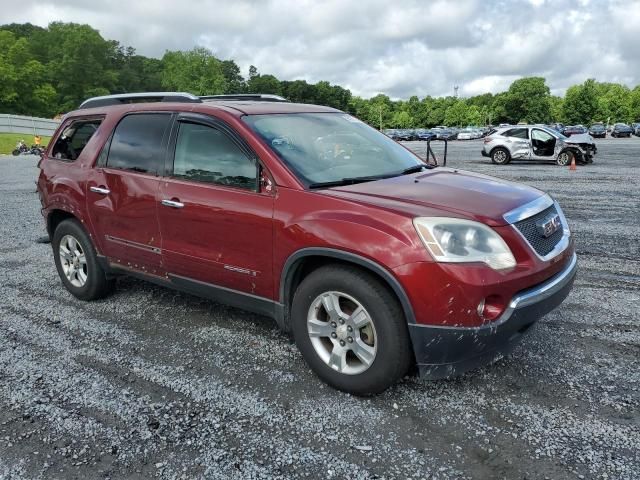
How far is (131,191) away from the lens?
170 inches

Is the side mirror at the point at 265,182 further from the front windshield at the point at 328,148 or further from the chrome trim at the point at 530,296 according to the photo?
the chrome trim at the point at 530,296

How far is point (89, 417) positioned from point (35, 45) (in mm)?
114697

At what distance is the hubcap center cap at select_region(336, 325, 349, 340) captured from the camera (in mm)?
3230

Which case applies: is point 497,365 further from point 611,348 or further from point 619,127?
point 619,127

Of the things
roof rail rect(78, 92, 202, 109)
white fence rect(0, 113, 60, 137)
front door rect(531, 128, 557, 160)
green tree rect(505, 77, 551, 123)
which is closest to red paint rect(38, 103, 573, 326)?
roof rail rect(78, 92, 202, 109)

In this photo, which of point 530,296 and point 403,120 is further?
point 403,120

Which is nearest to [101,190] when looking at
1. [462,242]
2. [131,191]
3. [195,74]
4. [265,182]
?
[131,191]

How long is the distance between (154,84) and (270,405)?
120m

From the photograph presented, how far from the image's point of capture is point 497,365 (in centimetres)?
365

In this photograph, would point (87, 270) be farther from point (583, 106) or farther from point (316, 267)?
point (583, 106)

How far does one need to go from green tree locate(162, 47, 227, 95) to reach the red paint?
98.2 metres

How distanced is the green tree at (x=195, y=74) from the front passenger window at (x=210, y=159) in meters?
98.6

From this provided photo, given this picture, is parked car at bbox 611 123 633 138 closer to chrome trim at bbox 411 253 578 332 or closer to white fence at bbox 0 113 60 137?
white fence at bbox 0 113 60 137

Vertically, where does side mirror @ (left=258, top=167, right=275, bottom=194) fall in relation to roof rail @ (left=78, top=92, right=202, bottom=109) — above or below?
below
